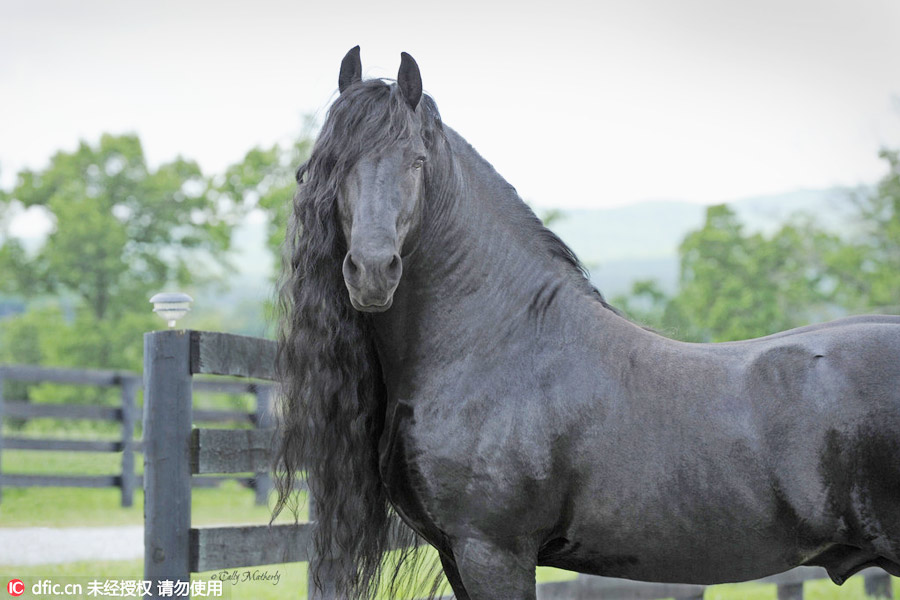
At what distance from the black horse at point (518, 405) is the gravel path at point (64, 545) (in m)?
4.86

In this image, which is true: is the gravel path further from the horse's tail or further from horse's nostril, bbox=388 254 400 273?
horse's nostril, bbox=388 254 400 273

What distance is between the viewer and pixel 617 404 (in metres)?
2.76

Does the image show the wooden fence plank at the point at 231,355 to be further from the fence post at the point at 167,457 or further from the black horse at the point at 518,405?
the black horse at the point at 518,405

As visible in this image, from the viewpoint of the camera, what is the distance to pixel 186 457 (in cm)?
386

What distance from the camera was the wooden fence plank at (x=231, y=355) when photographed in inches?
155

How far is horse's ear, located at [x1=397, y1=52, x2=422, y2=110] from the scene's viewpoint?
9.27 ft

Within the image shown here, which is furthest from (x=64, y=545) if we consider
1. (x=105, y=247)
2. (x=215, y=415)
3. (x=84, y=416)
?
(x=105, y=247)

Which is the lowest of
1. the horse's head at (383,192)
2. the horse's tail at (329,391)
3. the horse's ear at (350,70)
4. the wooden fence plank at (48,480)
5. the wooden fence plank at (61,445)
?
the wooden fence plank at (48,480)

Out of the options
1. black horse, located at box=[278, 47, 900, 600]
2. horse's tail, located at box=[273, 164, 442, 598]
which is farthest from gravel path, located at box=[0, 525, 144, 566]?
black horse, located at box=[278, 47, 900, 600]

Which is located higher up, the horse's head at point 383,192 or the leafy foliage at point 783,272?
the leafy foliage at point 783,272

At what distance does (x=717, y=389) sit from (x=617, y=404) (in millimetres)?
326

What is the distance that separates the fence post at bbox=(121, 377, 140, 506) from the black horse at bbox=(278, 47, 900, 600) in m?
9.38

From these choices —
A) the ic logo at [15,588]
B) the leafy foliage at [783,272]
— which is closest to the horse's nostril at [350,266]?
the ic logo at [15,588]

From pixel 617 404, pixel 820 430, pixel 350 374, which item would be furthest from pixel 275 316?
pixel 820 430
